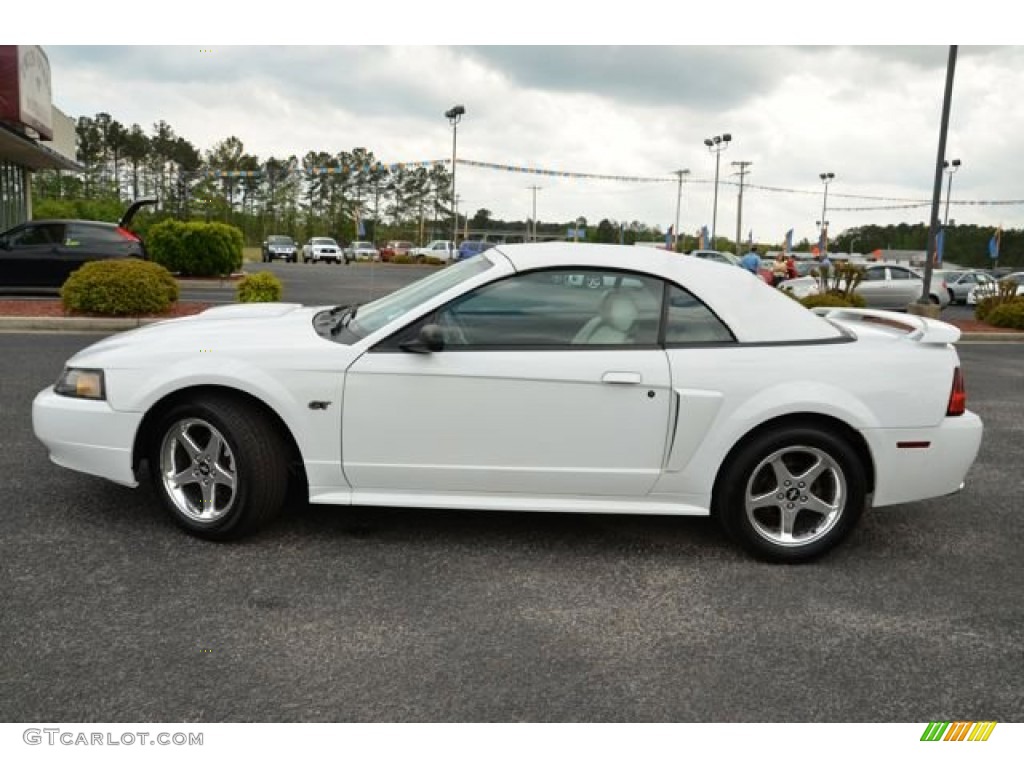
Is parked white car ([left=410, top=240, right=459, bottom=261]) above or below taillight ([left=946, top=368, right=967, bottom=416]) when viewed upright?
above

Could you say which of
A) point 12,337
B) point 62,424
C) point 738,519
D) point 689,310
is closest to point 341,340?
point 62,424

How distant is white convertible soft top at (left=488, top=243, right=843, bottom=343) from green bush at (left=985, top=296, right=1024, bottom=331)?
15.7 m

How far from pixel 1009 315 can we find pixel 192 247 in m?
19.3

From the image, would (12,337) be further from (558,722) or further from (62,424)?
(558,722)

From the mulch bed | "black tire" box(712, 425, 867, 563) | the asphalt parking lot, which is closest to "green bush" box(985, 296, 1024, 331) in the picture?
the asphalt parking lot

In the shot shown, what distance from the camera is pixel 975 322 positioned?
1898cm

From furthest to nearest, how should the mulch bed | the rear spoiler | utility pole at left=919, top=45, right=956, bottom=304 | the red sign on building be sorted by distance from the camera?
the red sign on building
utility pole at left=919, top=45, right=956, bottom=304
the mulch bed
the rear spoiler

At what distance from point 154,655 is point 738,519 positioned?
8.32ft

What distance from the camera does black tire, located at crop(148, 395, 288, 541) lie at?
3.88 m

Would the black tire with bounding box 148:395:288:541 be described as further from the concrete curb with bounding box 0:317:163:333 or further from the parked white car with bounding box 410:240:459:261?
the parked white car with bounding box 410:240:459:261

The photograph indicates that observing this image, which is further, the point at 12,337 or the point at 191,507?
the point at 12,337

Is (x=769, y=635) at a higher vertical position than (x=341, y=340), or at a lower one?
lower

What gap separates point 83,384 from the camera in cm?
407

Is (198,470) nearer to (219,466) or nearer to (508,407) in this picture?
(219,466)
